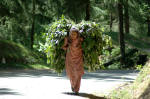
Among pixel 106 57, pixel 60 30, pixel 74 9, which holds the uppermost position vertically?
pixel 74 9

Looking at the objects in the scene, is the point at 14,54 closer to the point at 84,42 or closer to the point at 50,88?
the point at 50,88

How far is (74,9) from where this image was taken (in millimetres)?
29250

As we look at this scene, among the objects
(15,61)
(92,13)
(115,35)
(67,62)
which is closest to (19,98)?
(67,62)

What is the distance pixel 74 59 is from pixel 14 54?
18816 millimetres

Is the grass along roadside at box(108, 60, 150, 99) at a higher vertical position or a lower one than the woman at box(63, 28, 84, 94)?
lower

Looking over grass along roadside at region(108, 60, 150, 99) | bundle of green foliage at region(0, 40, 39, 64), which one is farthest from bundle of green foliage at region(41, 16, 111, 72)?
bundle of green foliage at region(0, 40, 39, 64)

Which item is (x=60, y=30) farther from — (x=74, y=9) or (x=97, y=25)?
(x=74, y=9)

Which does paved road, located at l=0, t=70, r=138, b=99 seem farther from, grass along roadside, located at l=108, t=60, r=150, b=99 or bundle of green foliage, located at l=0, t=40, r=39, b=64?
bundle of green foliage, located at l=0, t=40, r=39, b=64

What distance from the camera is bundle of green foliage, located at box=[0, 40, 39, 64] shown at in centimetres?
2739

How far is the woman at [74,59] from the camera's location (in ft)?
32.6

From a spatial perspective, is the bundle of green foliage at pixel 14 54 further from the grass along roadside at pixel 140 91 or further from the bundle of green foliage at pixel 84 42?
the grass along roadside at pixel 140 91

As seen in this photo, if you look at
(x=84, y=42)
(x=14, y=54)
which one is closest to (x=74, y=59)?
(x=84, y=42)

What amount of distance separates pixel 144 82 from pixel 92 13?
24105 millimetres

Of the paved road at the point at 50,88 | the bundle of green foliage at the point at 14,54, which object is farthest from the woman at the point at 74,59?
the bundle of green foliage at the point at 14,54
